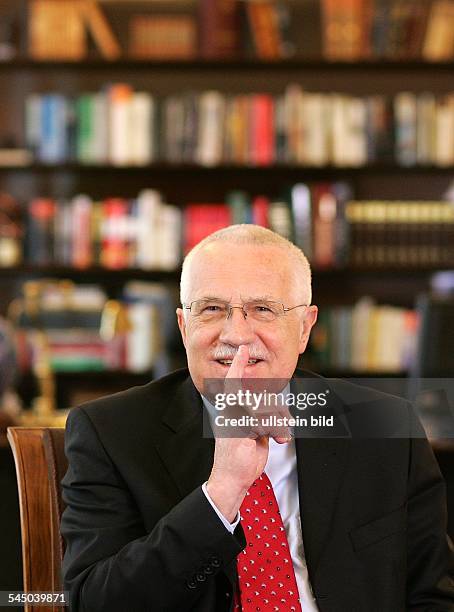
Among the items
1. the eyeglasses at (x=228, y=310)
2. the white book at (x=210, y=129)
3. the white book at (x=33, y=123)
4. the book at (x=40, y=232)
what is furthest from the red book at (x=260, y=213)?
the eyeglasses at (x=228, y=310)

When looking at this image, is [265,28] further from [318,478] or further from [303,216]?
[318,478]

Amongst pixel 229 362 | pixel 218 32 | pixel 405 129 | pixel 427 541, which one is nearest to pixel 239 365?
pixel 229 362

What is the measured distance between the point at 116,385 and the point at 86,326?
0.52 meters

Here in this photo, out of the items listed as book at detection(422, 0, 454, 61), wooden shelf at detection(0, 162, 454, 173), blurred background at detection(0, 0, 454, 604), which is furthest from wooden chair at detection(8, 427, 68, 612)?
book at detection(422, 0, 454, 61)

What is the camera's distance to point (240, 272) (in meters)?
1.41

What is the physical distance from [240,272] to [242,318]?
63 millimetres

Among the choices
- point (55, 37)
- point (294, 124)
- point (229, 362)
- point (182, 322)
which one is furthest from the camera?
point (55, 37)

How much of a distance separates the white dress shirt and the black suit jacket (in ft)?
0.07

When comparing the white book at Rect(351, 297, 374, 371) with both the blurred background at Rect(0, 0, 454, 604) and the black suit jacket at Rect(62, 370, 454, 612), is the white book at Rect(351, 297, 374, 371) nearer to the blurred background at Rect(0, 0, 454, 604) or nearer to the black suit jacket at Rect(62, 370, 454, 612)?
the blurred background at Rect(0, 0, 454, 604)

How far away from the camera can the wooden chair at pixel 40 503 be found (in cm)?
150

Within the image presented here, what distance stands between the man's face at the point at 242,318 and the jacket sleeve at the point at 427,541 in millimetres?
235

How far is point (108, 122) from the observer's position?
4.15 metres

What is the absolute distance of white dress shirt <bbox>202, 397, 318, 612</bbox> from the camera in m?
1.40

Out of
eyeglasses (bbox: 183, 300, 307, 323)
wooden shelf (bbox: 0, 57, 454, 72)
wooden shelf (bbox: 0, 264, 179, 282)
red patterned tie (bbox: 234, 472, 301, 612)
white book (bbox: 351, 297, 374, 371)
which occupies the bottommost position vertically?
white book (bbox: 351, 297, 374, 371)
